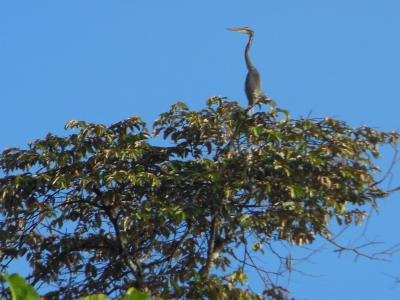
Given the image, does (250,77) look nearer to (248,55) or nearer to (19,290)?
(248,55)

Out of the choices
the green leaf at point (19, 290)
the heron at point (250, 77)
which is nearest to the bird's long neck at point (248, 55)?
the heron at point (250, 77)

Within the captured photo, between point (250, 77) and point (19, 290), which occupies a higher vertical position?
point (250, 77)

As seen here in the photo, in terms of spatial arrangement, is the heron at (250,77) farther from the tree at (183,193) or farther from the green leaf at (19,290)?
the green leaf at (19,290)

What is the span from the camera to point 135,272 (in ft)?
36.6

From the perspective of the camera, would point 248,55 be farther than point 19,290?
Yes

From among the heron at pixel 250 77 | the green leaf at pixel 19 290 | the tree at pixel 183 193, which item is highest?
the heron at pixel 250 77

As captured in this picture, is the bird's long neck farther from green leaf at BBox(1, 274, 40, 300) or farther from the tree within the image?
green leaf at BBox(1, 274, 40, 300)

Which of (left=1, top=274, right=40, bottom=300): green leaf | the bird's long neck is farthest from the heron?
(left=1, top=274, right=40, bottom=300): green leaf

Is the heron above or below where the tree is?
above

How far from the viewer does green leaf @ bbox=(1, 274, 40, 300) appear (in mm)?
6875

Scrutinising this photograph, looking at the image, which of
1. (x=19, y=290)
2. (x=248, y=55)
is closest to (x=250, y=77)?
(x=248, y=55)

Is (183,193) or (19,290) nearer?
(19,290)

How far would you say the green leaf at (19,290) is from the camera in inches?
271

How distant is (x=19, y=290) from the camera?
272 inches
